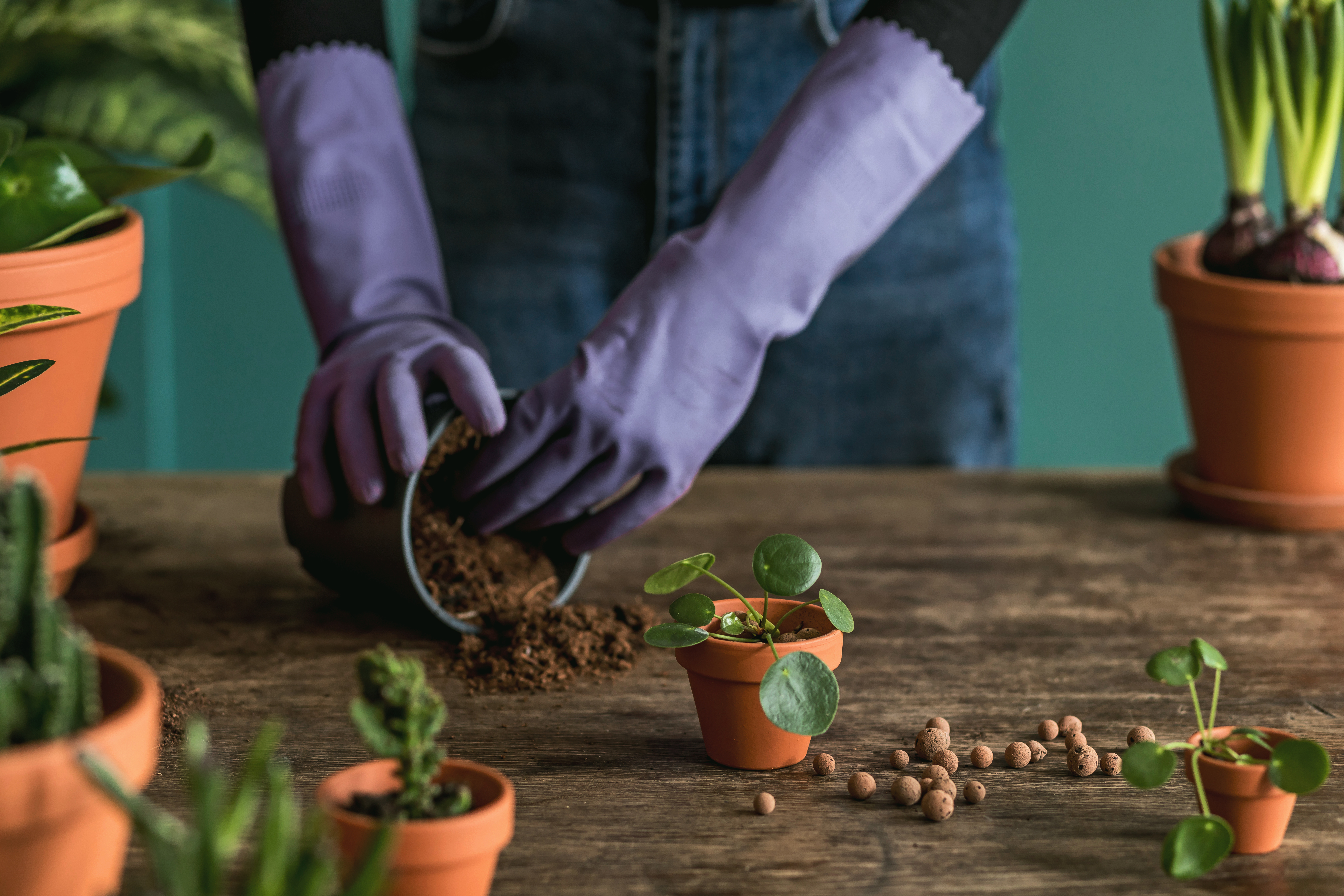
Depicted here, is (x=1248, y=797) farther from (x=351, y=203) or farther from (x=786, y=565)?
(x=351, y=203)

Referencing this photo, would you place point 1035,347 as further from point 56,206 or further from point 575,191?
point 56,206

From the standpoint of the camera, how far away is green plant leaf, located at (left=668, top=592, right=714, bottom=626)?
673 mm

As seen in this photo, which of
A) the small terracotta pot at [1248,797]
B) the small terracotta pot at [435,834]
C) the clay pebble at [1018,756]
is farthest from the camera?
the clay pebble at [1018,756]

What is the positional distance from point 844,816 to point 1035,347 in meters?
2.02

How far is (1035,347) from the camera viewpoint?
2506 mm

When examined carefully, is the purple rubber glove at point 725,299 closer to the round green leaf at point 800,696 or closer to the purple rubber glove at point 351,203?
the purple rubber glove at point 351,203

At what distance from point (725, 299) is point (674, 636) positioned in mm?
403

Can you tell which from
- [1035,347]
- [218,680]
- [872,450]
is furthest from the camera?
[1035,347]

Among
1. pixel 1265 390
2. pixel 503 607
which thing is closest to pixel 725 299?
pixel 503 607

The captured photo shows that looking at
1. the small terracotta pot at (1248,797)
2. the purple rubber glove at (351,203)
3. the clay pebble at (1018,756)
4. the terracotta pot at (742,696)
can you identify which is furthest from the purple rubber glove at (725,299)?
the small terracotta pot at (1248,797)

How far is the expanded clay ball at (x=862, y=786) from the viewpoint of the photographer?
→ 25.5 inches

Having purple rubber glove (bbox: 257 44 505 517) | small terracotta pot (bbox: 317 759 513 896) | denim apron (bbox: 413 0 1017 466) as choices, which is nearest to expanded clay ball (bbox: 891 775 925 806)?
small terracotta pot (bbox: 317 759 513 896)

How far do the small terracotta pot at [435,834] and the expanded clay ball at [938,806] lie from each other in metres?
0.23

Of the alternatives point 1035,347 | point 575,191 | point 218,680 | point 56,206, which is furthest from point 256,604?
point 1035,347
